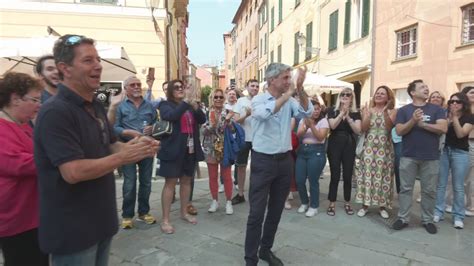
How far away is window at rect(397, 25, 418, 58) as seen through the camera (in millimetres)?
11418

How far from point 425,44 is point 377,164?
25.9ft

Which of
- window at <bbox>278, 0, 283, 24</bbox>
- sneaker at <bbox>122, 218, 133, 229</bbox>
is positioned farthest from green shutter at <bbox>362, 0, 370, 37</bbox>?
sneaker at <bbox>122, 218, 133, 229</bbox>

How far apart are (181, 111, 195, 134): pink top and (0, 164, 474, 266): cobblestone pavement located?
1164 mm

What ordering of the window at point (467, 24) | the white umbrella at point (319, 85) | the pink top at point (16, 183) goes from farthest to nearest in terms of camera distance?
the window at point (467, 24) < the white umbrella at point (319, 85) < the pink top at point (16, 183)

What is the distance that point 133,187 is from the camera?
13.7ft

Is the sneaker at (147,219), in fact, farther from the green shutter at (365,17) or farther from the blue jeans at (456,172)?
the green shutter at (365,17)

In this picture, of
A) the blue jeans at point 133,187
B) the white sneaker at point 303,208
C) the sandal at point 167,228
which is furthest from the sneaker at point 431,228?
the blue jeans at point 133,187

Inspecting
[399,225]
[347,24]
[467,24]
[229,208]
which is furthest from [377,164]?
[347,24]

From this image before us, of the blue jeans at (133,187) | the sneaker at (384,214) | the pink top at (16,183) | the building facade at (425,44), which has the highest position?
the building facade at (425,44)

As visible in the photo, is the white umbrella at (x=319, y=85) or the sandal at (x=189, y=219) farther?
the white umbrella at (x=319, y=85)

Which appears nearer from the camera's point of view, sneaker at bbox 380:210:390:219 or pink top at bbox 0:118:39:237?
pink top at bbox 0:118:39:237

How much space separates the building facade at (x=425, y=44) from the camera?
31.2ft

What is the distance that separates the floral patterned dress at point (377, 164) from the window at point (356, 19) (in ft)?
32.2

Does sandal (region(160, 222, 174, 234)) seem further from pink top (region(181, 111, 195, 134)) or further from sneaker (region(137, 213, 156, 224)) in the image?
pink top (region(181, 111, 195, 134))
